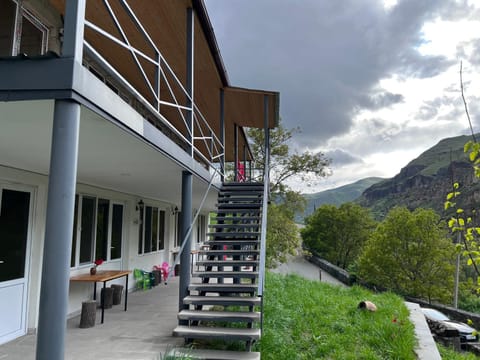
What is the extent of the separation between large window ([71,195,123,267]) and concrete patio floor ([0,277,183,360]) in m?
1.15

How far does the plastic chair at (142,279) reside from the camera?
29.3ft

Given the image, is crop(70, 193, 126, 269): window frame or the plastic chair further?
the plastic chair

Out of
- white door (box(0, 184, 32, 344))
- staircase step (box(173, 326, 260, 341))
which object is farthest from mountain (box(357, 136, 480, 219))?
white door (box(0, 184, 32, 344))

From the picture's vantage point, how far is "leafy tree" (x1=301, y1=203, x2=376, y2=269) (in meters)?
35.8

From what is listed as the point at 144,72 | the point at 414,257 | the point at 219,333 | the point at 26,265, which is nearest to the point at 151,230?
the point at 26,265

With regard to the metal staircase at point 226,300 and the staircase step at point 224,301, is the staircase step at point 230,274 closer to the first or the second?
the metal staircase at point 226,300

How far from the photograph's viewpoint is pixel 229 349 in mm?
4766

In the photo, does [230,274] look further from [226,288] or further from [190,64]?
[190,64]

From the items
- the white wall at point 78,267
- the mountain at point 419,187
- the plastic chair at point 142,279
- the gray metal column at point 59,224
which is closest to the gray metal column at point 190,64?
the white wall at point 78,267

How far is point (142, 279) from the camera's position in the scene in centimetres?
912

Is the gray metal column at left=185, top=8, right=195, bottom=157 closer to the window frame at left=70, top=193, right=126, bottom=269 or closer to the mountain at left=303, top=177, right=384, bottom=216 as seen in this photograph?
the window frame at left=70, top=193, right=126, bottom=269

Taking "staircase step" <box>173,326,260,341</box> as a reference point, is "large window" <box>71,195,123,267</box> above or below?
above

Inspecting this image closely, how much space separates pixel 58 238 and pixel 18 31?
13.5 ft

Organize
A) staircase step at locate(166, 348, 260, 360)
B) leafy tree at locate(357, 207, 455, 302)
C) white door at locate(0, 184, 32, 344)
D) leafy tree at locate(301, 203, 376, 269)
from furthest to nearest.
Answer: leafy tree at locate(301, 203, 376, 269) < leafy tree at locate(357, 207, 455, 302) < white door at locate(0, 184, 32, 344) < staircase step at locate(166, 348, 260, 360)
